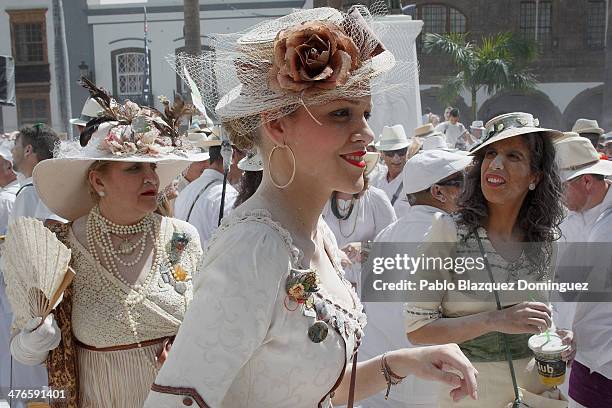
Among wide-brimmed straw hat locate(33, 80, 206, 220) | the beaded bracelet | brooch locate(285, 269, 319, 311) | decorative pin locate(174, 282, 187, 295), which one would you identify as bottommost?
decorative pin locate(174, 282, 187, 295)

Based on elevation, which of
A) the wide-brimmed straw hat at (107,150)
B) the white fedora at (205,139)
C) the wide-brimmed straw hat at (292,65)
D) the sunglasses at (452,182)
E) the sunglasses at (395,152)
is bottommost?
the sunglasses at (395,152)

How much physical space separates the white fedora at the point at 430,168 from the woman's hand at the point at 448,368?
2343 mm

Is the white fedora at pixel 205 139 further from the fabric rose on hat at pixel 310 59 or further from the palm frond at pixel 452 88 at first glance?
the palm frond at pixel 452 88

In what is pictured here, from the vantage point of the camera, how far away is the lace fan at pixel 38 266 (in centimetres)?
259

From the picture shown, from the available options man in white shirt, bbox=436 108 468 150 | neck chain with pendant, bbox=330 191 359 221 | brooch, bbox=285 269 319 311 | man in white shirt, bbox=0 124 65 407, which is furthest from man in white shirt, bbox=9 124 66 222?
man in white shirt, bbox=436 108 468 150

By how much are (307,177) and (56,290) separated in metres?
1.33

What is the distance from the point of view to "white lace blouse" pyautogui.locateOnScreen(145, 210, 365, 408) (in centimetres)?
145

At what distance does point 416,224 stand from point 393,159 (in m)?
3.37

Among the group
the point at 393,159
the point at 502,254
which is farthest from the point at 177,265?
the point at 393,159

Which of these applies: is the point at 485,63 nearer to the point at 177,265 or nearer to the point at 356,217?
the point at 356,217

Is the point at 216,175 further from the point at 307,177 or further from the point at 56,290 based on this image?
the point at 307,177

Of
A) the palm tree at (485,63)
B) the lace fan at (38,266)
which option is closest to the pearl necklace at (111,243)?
the lace fan at (38,266)

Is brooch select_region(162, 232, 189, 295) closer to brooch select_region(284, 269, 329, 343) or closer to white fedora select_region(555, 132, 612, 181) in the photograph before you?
brooch select_region(284, 269, 329, 343)

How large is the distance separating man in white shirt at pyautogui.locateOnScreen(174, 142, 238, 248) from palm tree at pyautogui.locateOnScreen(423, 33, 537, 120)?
24498mm
